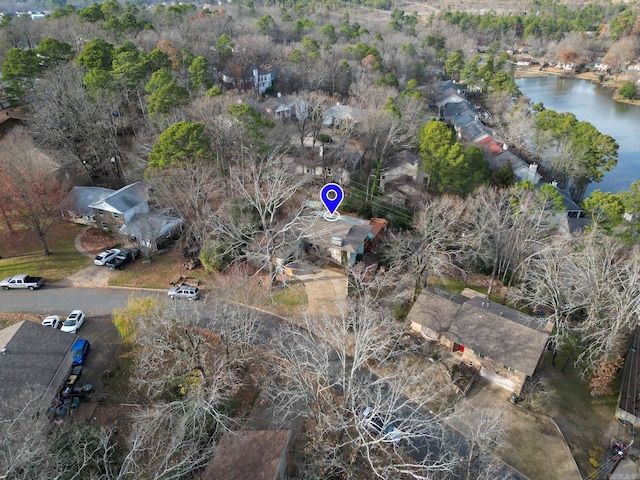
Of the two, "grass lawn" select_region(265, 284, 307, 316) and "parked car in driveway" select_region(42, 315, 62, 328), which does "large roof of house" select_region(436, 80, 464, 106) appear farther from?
"parked car in driveway" select_region(42, 315, 62, 328)

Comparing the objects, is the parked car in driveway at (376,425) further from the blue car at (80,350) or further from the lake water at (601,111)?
the lake water at (601,111)

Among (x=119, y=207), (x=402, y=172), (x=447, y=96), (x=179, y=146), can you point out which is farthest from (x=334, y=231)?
(x=447, y=96)

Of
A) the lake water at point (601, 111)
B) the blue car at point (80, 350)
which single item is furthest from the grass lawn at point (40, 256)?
the lake water at point (601, 111)

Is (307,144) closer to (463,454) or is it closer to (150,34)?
(150,34)

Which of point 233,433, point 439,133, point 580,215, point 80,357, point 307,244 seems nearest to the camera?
point 233,433

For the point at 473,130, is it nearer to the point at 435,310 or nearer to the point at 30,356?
the point at 435,310

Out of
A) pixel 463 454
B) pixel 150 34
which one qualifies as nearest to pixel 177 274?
pixel 463 454
